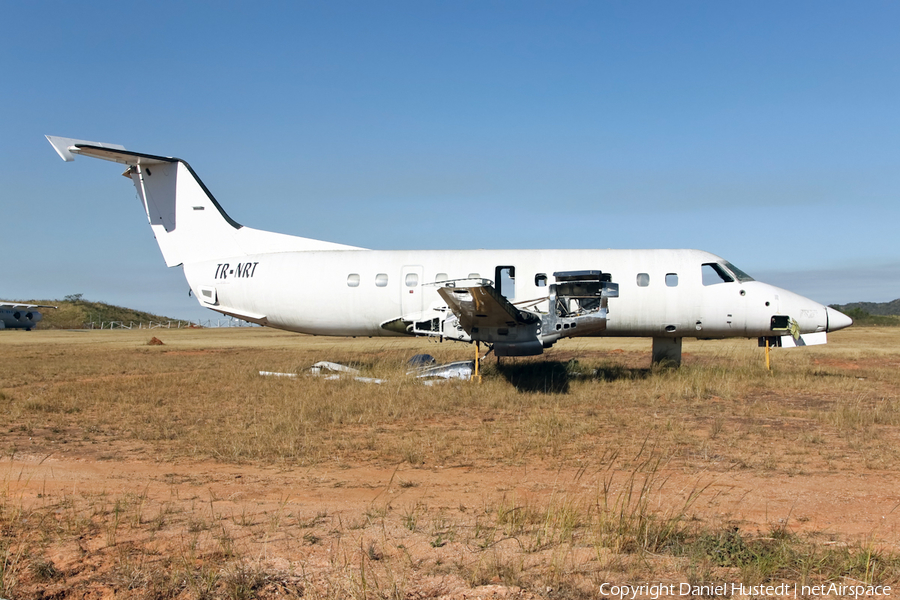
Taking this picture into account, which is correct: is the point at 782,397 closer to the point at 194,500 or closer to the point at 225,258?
the point at 194,500

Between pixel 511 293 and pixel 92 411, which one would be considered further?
pixel 511 293

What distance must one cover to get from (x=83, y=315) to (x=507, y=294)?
74.9 m

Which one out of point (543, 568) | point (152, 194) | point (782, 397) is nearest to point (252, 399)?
point (152, 194)

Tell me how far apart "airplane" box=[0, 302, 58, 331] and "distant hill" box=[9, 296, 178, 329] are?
31.4 feet

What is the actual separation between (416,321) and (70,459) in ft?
29.9

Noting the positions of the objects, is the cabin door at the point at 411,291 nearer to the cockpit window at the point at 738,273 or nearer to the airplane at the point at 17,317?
the cockpit window at the point at 738,273

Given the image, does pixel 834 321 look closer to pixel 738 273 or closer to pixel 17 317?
pixel 738 273

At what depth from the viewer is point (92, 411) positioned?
12.2 m

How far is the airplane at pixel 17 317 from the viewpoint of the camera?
5662cm

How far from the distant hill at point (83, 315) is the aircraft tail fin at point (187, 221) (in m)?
60.2

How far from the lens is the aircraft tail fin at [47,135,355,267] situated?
58.9 ft

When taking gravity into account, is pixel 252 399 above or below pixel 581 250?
below

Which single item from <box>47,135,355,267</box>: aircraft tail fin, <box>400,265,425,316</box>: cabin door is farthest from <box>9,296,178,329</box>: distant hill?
<box>400,265,425,316</box>: cabin door

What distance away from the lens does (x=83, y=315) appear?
247 ft
